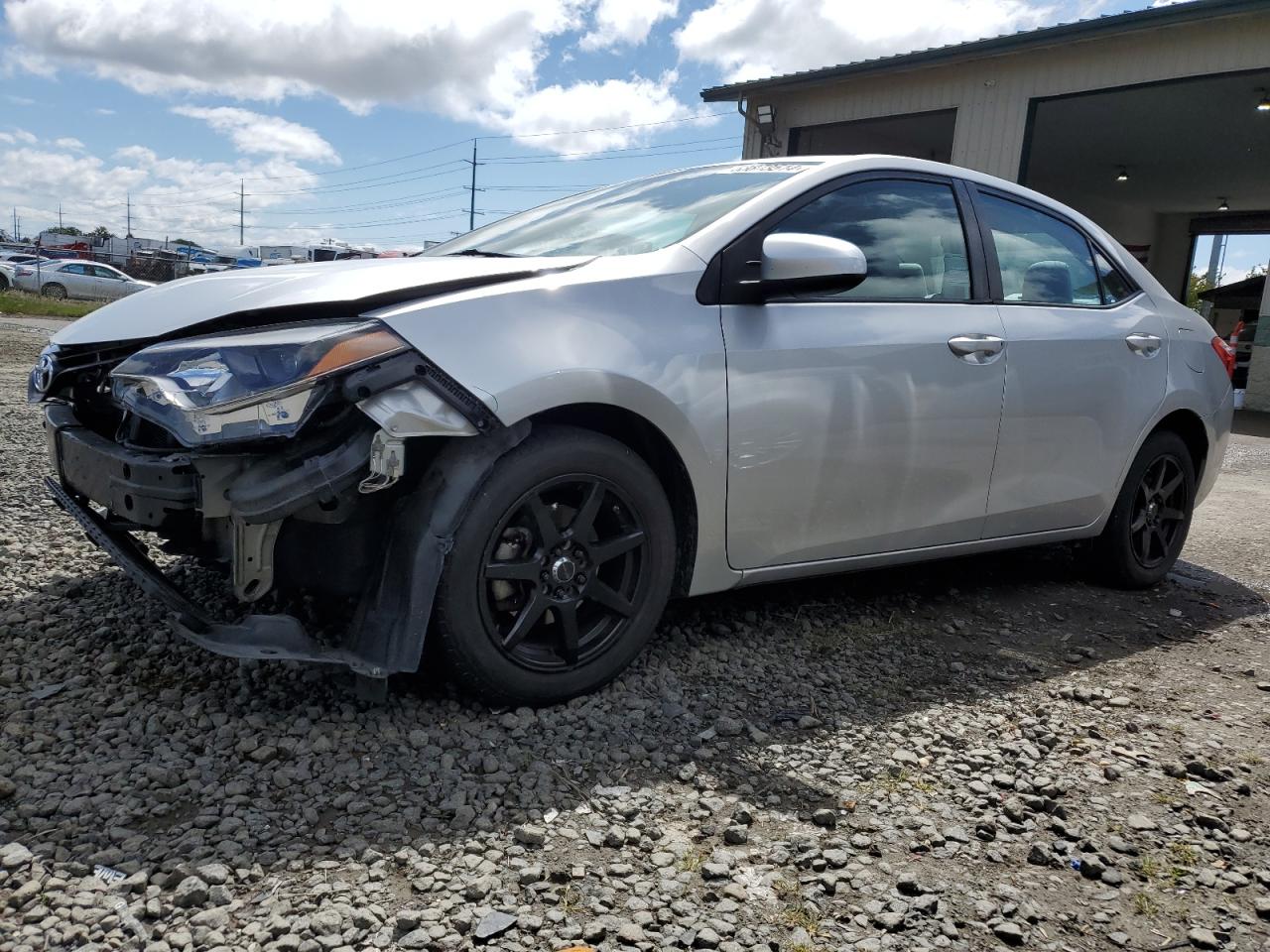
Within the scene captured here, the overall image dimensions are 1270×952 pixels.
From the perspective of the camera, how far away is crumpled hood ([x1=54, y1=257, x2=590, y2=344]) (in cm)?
248

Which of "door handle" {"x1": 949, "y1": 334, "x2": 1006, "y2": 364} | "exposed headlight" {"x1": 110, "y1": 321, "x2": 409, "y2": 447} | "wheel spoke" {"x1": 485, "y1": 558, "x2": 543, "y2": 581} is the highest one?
"door handle" {"x1": 949, "y1": 334, "x2": 1006, "y2": 364}

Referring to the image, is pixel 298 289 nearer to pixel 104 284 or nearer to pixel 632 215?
pixel 632 215

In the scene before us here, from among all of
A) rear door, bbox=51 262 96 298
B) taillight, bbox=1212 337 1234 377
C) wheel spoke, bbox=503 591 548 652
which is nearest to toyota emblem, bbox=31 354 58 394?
wheel spoke, bbox=503 591 548 652

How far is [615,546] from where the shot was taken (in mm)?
2732

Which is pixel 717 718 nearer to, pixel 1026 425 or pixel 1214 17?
pixel 1026 425

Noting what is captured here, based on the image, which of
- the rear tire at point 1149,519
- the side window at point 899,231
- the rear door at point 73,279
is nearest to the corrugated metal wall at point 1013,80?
the rear tire at point 1149,519

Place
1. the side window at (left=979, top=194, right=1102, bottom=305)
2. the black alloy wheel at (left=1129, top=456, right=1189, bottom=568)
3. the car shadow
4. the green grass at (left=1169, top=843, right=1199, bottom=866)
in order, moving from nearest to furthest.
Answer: the car shadow < the green grass at (left=1169, top=843, right=1199, bottom=866) < the side window at (left=979, top=194, right=1102, bottom=305) < the black alloy wheel at (left=1129, top=456, right=1189, bottom=568)

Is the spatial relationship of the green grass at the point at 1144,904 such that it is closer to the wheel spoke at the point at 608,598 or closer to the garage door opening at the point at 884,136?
the wheel spoke at the point at 608,598

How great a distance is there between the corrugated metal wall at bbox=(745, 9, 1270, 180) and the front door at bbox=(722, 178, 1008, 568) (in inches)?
377

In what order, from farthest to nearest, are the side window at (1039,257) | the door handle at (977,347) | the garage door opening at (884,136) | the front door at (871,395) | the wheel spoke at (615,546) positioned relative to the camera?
1. the garage door opening at (884,136)
2. the side window at (1039,257)
3. the door handle at (977,347)
4. the front door at (871,395)
5. the wheel spoke at (615,546)

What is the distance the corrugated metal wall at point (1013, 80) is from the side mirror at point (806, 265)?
10469 mm

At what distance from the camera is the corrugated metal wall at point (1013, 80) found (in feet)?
35.9

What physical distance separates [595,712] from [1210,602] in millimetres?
3184

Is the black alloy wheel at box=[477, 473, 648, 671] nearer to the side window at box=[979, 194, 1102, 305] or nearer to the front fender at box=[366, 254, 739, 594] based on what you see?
the front fender at box=[366, 254, 739, 594]
